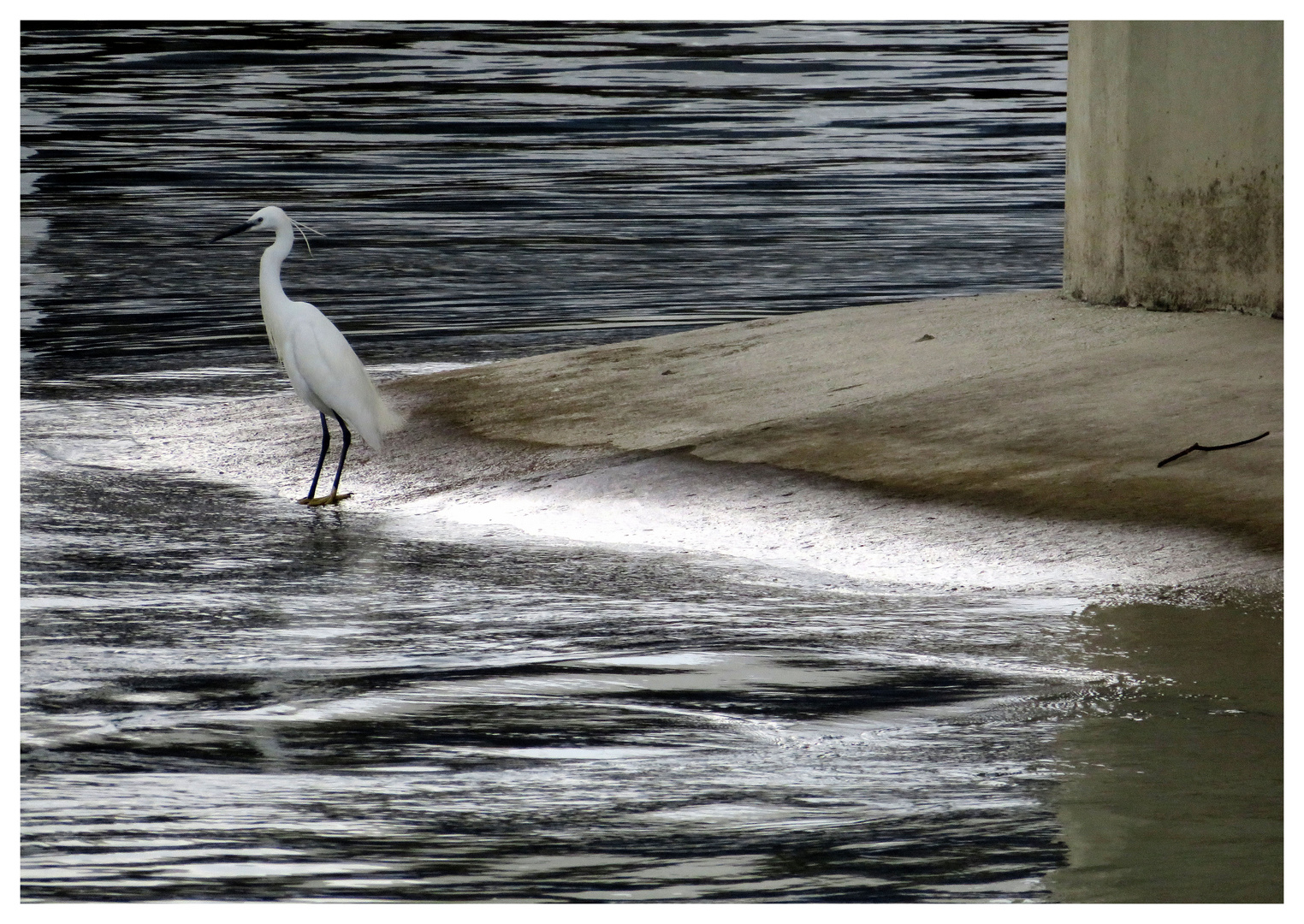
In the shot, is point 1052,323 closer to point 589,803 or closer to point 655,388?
point 655,388

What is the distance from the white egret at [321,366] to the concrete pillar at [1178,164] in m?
3.99

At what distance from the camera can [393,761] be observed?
19.5ft

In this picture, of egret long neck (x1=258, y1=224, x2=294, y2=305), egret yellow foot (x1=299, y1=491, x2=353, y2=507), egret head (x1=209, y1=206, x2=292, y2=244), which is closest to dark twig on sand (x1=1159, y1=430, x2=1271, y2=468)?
egret yellow foot (x1=299, y1=491, x2=353, y2=507)

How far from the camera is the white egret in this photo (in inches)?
400

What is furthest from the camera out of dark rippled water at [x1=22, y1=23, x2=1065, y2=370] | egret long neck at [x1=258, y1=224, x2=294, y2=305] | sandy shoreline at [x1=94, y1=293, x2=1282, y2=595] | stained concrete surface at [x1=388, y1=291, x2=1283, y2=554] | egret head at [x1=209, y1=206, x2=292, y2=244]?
dark rippled water at [x1=22, y1=23, x2=1065, y2=370]

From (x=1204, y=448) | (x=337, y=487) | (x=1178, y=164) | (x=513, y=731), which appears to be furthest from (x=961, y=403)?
(x=513, y=731)

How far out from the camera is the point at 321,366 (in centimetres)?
1019

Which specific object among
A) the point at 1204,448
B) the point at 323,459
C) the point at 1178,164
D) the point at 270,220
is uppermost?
the point at 1178,164

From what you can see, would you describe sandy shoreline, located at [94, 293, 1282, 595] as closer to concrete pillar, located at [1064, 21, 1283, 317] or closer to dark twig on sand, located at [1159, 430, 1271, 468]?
dark twig on sand, located at [1159, 430, 1271, 468]

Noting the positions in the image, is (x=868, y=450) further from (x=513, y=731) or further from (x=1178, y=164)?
(x=513, y=731)

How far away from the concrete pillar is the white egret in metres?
3.99

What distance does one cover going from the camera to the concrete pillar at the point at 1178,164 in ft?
33.2

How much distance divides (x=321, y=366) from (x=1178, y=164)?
451 cm

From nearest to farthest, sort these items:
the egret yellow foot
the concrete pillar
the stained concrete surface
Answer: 1. the stained concrete surface
2. the egret yellow foot
3. the concrete pillar
